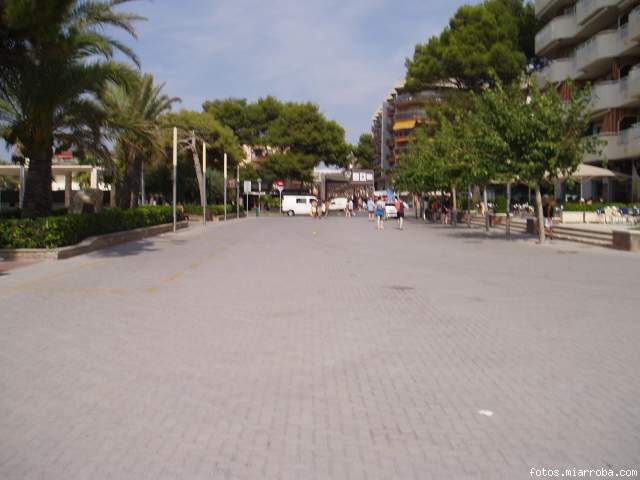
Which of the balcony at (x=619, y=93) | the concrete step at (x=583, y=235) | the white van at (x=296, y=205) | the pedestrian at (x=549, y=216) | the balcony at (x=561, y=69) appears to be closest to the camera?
the concrete step at (x=583, y=235)

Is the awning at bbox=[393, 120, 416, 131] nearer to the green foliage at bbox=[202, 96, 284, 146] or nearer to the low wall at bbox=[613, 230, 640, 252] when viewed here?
the green foliage at bbox=[202, 96, 284, 146]

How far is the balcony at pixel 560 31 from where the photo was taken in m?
45.2

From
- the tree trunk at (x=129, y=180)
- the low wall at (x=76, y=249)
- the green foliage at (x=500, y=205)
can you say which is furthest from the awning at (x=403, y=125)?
the low wall at (x=76, y=249)

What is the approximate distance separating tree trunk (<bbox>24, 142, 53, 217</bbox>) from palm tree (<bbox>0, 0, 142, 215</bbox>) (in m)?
0.02

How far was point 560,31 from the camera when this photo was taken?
45.6m

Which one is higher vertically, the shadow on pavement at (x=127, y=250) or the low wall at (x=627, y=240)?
the low wall at (x=627, y=240)

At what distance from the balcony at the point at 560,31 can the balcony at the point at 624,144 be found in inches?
321

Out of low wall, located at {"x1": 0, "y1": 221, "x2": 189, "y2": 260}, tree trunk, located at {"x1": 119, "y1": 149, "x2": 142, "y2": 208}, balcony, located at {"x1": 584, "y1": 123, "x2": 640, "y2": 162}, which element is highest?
balcony, located at {"x1": 584, "y1": 123, "x2": 640, "y2": 162}

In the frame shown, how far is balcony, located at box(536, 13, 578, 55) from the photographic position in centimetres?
4519

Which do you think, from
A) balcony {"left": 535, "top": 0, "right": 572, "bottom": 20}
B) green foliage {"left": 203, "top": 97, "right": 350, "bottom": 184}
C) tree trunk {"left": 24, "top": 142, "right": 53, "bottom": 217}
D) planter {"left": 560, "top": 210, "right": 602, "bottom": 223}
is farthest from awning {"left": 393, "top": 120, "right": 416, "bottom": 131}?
tree trunk {"left": 24, "top": 142, "right": 53, "bottom": 217}

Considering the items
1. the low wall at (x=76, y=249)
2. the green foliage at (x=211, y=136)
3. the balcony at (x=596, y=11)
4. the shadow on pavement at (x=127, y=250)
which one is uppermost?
the balcony at (x=596, y=11)

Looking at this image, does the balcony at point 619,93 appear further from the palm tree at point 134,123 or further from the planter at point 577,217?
the palm tree at point 134,123

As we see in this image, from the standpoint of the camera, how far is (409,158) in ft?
181

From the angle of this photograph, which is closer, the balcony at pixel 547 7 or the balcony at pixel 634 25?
the balcony at pixel 634 25
